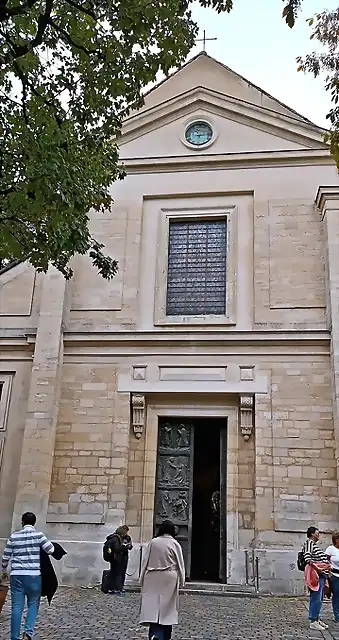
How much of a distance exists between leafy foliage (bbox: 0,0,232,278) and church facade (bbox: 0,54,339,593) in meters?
3.96

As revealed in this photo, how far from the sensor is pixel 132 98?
9.08m

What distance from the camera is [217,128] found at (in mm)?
16844

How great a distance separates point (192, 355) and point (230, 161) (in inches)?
206

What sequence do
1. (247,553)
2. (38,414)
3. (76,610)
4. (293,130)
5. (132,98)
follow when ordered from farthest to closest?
(293,130)
(38,414)
(247,553)
(76,610)
(132,98)

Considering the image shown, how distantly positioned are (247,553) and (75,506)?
3727 mm

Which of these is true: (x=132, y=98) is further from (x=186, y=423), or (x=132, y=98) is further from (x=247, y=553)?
(x=247, y=553)

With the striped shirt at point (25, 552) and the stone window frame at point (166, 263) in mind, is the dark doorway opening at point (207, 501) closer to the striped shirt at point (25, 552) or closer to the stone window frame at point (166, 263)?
the stone window frame at point (166, 263)

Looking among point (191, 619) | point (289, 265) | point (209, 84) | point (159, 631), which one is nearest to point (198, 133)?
point (209, 84)

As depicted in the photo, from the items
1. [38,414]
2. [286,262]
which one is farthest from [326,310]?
[38,414]

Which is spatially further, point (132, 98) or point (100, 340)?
point (100, 340)

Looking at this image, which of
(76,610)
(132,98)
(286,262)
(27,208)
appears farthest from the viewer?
(286,262)

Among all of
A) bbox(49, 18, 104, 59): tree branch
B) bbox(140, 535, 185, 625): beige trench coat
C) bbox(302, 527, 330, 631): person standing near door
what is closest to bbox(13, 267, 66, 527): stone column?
bbox(302, 527, 330, 631): person standing near door

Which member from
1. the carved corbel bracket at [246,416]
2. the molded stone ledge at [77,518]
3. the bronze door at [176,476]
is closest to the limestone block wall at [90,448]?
the molded stone ledge at [77,518]

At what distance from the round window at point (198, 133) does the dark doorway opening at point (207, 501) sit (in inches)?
285
